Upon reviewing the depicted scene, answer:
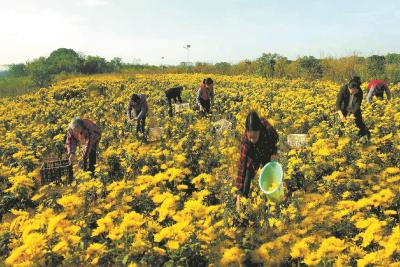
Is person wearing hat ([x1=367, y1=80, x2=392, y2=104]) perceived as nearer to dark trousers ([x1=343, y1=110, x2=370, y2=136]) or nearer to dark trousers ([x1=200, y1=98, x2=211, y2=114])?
dark trousers ([x1=343, y1=110, x2=370, y2=136])

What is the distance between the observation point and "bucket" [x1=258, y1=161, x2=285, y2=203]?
4344 millimetres

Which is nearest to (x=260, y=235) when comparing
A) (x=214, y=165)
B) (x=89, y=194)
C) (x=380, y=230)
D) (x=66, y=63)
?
(x=380, y=230)

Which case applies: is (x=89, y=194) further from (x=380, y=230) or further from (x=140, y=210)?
(x=380, y=230)

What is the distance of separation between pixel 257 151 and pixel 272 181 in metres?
0.42

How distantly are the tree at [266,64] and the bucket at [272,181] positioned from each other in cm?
2133

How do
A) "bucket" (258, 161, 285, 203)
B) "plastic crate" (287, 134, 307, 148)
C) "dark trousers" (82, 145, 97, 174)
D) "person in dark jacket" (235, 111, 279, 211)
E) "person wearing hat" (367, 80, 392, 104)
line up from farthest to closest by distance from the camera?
"person wearing hat" (367, 80, 392, 104), "plastic crate" (287, 134, 307, 148), "dark trousers" (82, 145, 97, 174), "person in dark jacket" (235, 111, 279, 211), "bucket" (258, 161, 285, 203)

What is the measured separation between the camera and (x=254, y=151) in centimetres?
485

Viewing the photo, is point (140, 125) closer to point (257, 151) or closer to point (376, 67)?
point (257, 151)

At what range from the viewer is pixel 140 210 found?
5363 millimetres

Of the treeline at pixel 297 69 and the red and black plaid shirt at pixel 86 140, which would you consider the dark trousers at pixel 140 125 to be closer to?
the red and black plaid shirt at pixel 86 140

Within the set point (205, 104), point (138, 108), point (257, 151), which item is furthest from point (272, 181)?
point (205, 104)

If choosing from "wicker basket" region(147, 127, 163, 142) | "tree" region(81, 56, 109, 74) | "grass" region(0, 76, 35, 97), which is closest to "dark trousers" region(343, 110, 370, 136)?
"wicker basket" region(147, 127, 163, 142)

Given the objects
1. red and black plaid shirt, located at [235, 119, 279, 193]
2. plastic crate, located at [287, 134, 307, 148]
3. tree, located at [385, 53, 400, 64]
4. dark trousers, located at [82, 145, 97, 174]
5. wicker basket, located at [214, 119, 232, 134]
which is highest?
tree, located at [385, 53, 400, 64]

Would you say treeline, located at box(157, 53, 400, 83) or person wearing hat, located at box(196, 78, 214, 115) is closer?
person wearing hat, located at box(196, 78, 214, 115)
